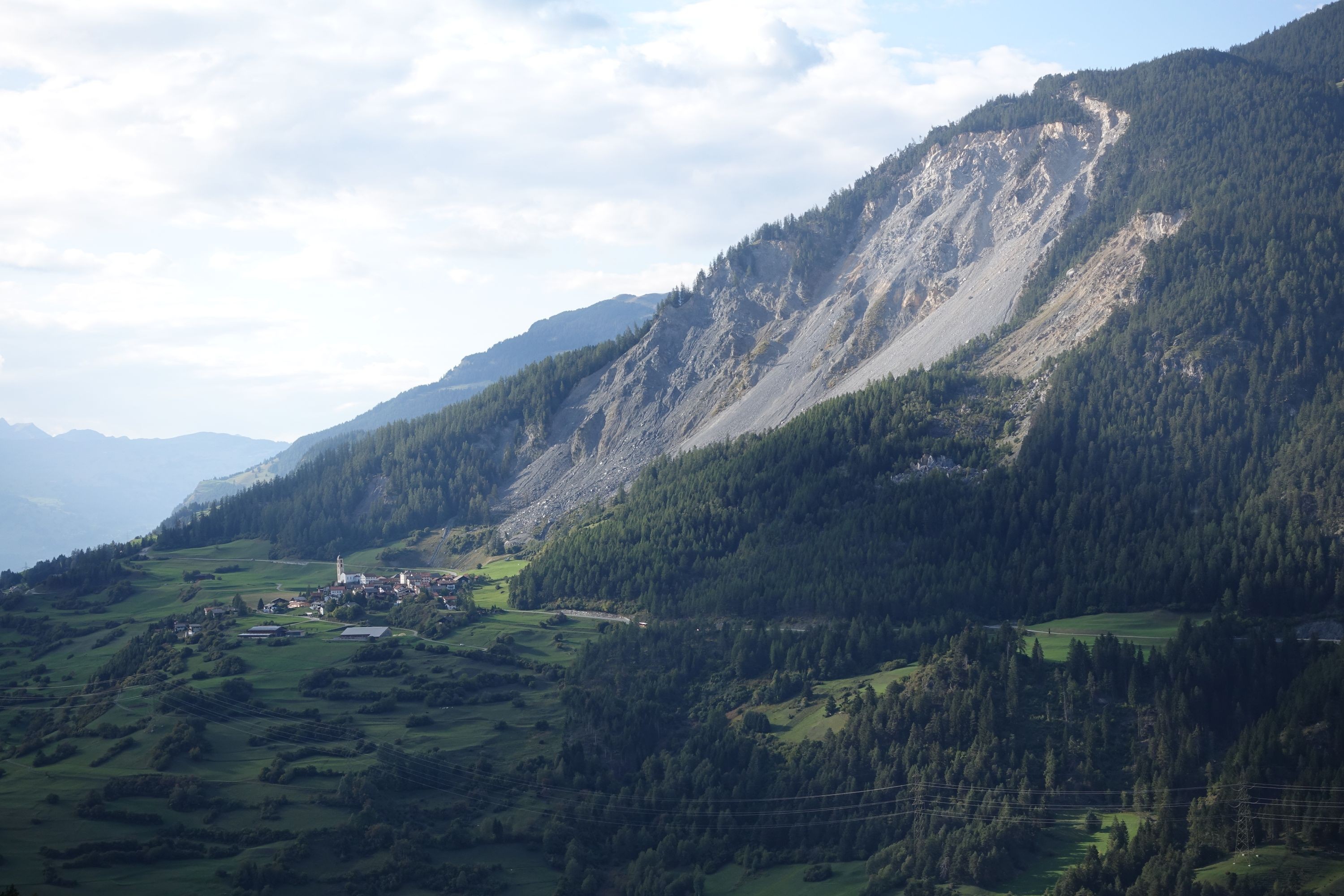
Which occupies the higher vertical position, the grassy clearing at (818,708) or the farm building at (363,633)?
the farm building at (363,633)

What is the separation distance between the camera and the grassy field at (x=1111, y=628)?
12644 cm

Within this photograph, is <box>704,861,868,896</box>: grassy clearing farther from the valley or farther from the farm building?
the farm building

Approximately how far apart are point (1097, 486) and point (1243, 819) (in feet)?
260

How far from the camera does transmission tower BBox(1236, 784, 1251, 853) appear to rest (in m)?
86.0

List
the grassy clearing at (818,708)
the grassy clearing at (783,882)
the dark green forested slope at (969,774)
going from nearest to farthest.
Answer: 1. the dark green forested slope at (969,774)
2. the grassy clearing at (783,882)
3. the grassy clearing at (818,708)

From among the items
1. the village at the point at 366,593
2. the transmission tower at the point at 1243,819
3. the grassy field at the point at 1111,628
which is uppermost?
the village at the point at 366,593

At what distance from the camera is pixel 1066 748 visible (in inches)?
4067

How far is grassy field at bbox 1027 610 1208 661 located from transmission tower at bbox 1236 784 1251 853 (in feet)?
108

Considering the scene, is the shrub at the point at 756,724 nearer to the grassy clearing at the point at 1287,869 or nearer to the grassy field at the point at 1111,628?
the grassy field at the point at 1111,628

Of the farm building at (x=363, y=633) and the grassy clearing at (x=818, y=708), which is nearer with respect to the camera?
the grassy clearing at (x=818, y=708)

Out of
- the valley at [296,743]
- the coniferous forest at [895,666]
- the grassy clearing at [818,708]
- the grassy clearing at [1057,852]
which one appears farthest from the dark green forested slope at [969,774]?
the valley at [296,743]

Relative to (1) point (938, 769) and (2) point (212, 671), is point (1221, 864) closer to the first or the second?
(1) point (938, 769)

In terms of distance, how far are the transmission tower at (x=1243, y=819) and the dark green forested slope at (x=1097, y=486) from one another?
4640cm

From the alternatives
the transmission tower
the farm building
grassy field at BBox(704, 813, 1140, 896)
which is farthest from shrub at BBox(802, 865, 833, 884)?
the farm building
